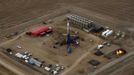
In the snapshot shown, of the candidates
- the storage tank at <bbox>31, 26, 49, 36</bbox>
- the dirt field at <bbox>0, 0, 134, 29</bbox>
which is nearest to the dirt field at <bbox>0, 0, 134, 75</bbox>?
the dirt field at <bbox>0, 0, 134, 29</bbox>

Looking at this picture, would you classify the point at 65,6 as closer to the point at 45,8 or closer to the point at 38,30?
the point at 45,8

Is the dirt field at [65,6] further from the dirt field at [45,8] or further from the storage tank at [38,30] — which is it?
the storage tank at [38,30]

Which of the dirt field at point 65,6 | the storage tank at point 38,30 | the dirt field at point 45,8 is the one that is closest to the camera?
the storage tank at point 38,30

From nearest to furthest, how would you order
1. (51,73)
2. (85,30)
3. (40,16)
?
1. (51,73)
2. (85,30)
3. (40,16)

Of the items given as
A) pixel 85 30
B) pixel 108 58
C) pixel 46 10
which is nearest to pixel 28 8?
pixel 46 10

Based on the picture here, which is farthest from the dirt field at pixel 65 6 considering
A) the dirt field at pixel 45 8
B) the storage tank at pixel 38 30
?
the storage tank at pixel 38 30

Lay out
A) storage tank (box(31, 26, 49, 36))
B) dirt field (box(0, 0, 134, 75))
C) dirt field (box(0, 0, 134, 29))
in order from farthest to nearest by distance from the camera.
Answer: dirt field (box(0, 0, 134, 29)) < dirt field (box(0, 0, 134, 75)) < storage tank (box(31, 26, 49, 36))

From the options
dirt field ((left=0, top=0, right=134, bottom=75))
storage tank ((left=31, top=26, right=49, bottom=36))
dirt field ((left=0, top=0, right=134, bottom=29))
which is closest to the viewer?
storage tank ((left=31, top=26, right=49, bottom=36))

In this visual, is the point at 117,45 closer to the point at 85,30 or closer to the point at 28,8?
the point at 85,30

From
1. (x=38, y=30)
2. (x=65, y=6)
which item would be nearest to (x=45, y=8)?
(x=65, y=6)

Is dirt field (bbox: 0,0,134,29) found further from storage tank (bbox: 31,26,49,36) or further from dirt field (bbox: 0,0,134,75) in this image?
storage tank (bbox: 31,26,49,36)

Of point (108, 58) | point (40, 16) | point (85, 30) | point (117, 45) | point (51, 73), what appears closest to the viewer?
point (51, 73)
